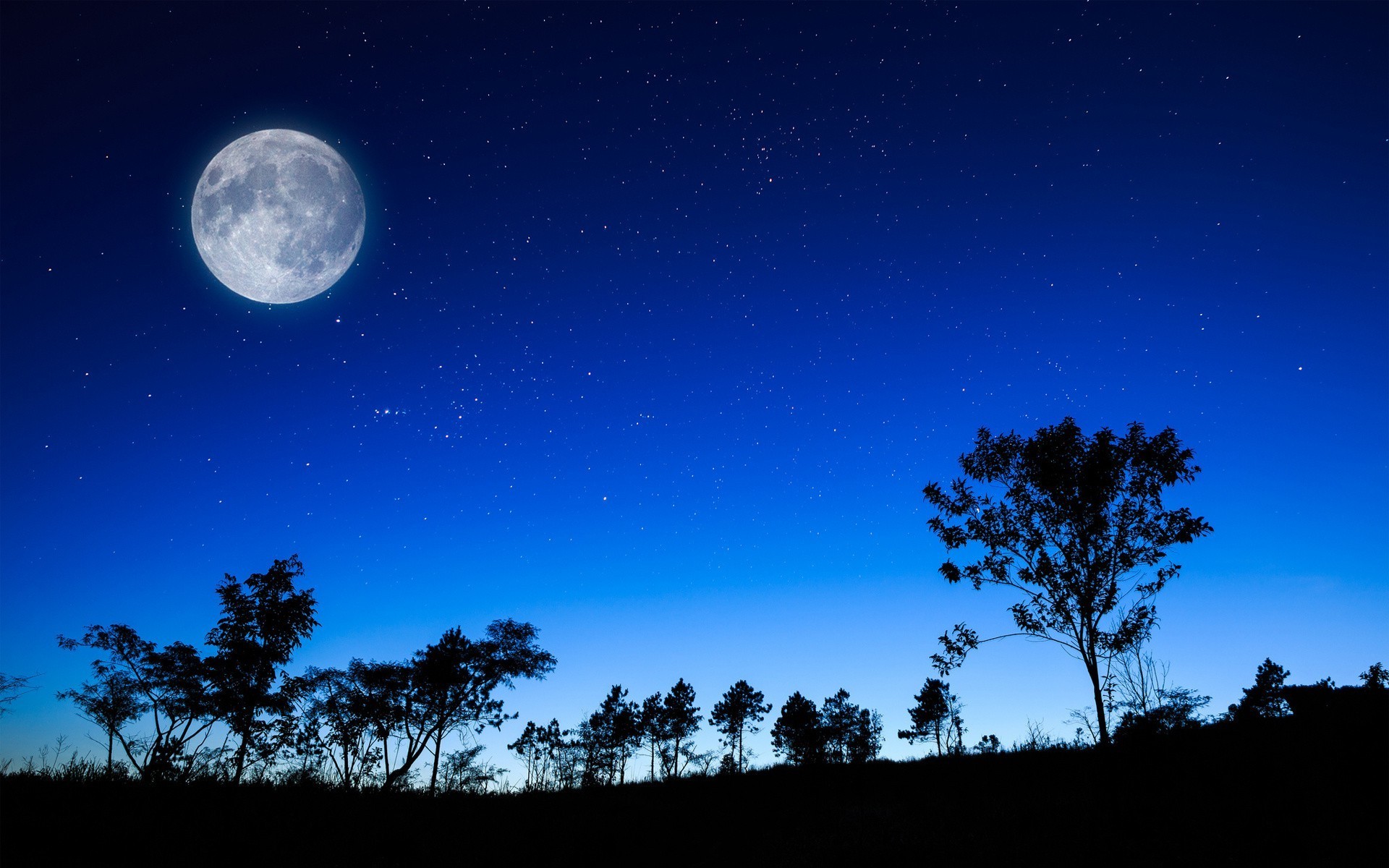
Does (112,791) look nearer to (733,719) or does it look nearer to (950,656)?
(950,656)

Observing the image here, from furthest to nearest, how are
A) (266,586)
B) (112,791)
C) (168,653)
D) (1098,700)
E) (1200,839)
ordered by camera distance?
1. (168,653)
2. (266,586)
3. (1098,700)
4. (112,791)
5. (1200,839)

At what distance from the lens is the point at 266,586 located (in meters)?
36.1

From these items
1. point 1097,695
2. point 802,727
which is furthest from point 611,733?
point 1097,695

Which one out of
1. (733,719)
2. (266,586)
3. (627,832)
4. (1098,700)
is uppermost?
(266,586)

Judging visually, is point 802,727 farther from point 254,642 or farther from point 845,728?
point 254,642

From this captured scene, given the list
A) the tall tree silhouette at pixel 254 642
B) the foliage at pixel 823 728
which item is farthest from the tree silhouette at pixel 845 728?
the tall tree silhouette at pixel 254 642

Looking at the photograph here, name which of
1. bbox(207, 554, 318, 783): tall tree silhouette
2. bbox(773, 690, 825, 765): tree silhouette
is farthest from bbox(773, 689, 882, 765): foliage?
bbox(207, 554, 318, 783): tall tree silhouette

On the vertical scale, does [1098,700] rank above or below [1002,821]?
above

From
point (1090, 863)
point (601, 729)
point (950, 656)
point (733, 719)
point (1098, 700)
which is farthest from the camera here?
point (733, 719)

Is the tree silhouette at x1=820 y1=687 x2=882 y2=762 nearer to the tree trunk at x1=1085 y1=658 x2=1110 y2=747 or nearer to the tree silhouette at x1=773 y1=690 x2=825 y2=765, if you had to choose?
the tree silhouette at x1=773 y1=690 x2=825 y2=765

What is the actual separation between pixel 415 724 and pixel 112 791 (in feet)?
140

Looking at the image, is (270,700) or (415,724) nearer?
(270,700)

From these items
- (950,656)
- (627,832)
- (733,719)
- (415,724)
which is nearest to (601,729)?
(733,719)

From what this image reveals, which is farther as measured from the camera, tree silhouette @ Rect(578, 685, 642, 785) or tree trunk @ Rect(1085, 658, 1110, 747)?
tree silhouette @ Rect(578, 685, 642, 785)
